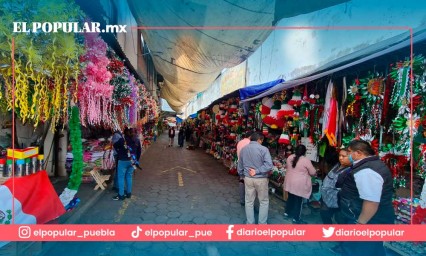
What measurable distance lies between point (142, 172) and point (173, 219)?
13.0ft

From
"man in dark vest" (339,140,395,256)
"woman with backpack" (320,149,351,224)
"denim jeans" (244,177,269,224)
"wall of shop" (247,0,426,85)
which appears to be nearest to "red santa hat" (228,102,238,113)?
"wall of shop" (247,0,426,85)

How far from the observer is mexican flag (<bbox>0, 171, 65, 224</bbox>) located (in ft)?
8.00

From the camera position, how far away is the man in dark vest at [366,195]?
2.20 meters

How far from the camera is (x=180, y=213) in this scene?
4219mm

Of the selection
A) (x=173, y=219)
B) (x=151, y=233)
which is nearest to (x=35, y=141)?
(x=173, y=219)

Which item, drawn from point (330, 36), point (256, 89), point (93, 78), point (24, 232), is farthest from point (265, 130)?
point (24, 232)

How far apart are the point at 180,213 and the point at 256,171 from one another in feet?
5.81

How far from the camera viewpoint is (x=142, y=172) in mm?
7543

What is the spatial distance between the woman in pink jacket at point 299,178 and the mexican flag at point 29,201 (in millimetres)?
3532

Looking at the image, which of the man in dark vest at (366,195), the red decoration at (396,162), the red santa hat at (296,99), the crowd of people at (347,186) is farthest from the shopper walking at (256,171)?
the red decoration at (396,162)

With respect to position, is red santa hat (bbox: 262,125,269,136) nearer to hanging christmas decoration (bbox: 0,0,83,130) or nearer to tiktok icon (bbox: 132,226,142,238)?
tiktok icon (bbox: 132,226,142,238)

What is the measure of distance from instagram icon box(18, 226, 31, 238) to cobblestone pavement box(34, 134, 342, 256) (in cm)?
85

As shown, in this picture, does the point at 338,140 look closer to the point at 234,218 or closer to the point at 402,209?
the point at 402,209

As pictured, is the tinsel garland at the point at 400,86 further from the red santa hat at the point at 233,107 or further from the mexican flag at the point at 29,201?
the red santa hat at the point at 233,107
